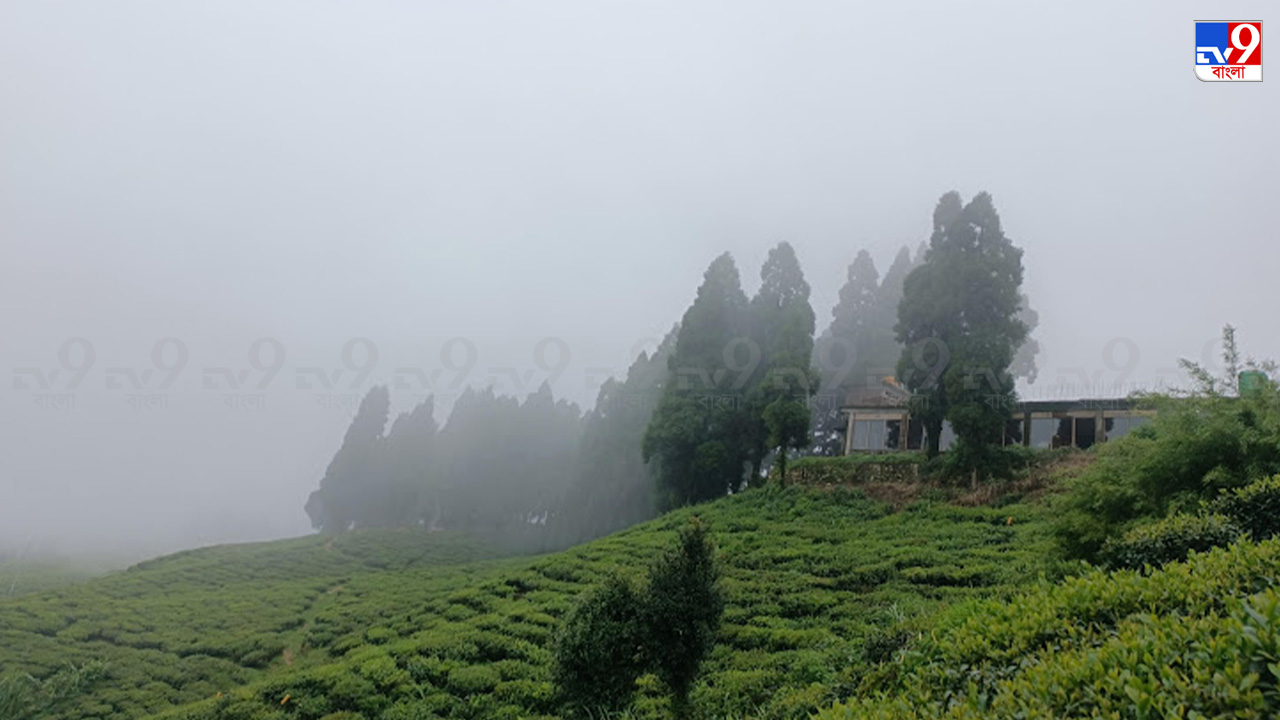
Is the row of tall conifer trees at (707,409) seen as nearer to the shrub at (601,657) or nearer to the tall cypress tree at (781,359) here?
the tall cypress tree at (781,359)


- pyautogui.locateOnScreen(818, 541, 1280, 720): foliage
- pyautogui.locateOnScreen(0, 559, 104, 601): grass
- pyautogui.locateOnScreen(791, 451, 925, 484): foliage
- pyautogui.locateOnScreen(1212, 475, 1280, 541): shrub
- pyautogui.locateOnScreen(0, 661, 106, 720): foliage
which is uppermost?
pyautogui.locateOnScreen(1212, 475, 1280, 541): shrub

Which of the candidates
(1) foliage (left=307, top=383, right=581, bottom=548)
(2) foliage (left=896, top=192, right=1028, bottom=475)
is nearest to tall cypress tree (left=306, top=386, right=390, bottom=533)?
(1) foliage (left=307, top=383, right=581, bottom=548)

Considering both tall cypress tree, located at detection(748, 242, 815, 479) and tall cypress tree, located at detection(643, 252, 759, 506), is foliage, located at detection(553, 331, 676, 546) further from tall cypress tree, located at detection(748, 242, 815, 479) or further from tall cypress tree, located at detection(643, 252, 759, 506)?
tall cypress tree, located at detection(748, 242, 815, 479)

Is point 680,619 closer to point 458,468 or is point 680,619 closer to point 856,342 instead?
point 856,342

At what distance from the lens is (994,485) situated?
72.1 feet

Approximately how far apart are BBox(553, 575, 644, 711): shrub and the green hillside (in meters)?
1.64

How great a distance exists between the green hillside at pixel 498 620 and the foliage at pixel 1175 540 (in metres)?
2.11

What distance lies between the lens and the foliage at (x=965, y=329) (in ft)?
76.4

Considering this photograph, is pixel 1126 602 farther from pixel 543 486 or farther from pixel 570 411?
pixel 570 411

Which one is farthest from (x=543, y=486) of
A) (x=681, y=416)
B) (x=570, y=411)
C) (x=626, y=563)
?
(x=626, y=563)

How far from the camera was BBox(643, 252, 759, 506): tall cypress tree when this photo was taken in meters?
30.2

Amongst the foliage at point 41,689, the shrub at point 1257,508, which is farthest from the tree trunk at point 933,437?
the foliage at point 41,689

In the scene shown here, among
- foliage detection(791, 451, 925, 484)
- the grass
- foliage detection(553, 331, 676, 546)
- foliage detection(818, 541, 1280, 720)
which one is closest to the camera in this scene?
foliage detection(818, 541, 1280, 720)

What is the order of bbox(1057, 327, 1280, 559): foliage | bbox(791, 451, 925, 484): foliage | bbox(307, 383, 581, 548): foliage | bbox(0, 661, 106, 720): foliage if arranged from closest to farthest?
bbox(1057, 327, 1280, 559): foliage
bbox(0, 661, 106, 720): foliage
bbox(791, 451, 925, 484): foliage
bbox(307, 383, 581, 548): foliage
